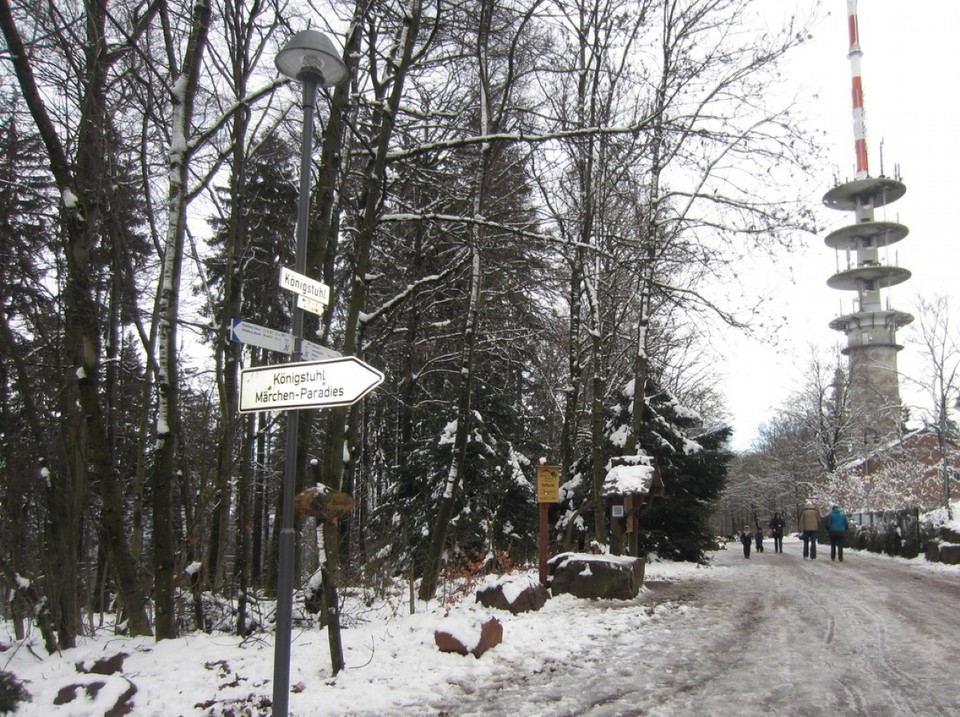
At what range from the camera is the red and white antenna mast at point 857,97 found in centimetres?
6600

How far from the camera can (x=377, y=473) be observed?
858 inches

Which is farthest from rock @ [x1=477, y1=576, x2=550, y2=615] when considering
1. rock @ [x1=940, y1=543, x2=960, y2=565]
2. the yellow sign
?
rock @ [x1=940, y1=543, x2=960, y2=565]

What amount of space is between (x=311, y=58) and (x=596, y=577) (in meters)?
8.69

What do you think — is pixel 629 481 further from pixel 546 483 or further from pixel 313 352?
pixel 313 352

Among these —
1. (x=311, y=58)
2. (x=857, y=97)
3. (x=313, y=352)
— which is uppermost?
(x=857, y=97)

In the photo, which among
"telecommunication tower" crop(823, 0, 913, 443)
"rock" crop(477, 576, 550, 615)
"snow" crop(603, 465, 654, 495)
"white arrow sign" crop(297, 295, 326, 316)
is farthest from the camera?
"telecommunication tower" crop(823, 0, 913, 443)

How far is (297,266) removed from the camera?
489 centimetres

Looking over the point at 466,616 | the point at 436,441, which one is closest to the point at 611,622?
the point at 466,616

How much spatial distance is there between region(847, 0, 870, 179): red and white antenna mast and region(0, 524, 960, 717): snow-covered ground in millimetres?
68987

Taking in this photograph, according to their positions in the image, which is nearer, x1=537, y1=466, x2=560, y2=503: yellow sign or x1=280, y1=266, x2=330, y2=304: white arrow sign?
x1=280, y1=266, x2=330, y2=304: white arrow sign

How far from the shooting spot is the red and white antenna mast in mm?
66000

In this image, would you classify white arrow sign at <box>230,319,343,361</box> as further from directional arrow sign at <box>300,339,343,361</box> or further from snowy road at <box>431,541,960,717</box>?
snowy road at <box>431,541,960,717</box>

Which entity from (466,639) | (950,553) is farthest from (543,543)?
(950,553)

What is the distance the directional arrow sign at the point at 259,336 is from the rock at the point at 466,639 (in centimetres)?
375
